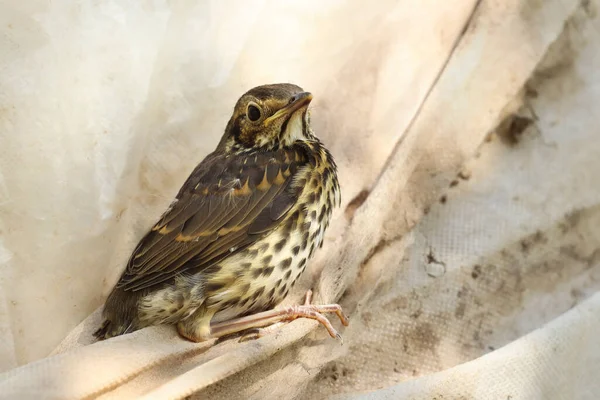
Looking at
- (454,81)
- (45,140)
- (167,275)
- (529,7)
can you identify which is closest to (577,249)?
(454,81)

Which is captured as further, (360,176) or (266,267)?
(360,176)

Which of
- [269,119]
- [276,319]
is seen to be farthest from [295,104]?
[276,319]

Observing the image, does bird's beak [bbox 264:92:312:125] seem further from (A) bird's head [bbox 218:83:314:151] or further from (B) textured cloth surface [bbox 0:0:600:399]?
(B) textured cloth surface [bbox 0:0:600:399]

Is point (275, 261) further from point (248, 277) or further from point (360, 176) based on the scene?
point (360, 176)

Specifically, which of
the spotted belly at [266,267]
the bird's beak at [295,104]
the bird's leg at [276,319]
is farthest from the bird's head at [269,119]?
the bird's leg at [276,319]

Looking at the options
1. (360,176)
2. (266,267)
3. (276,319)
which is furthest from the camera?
(360,176)

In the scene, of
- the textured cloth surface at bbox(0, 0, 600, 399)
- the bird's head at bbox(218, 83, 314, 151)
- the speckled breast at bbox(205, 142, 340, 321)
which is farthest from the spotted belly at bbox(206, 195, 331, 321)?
the bird's head at bbox(218, 83, 314, 151)

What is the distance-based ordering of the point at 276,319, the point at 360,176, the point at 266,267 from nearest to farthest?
1. the point at 266,267
2. the point at 276,319
3. the point at 360,176

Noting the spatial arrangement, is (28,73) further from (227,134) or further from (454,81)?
(454,81)
